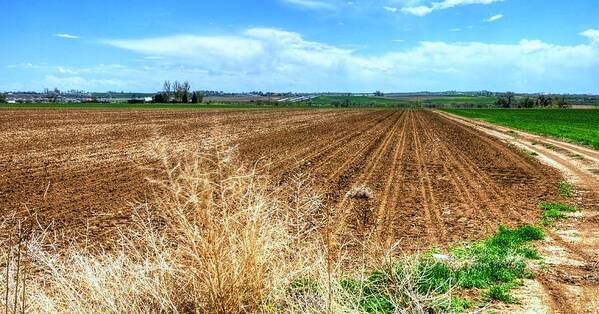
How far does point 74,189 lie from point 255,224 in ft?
33.8

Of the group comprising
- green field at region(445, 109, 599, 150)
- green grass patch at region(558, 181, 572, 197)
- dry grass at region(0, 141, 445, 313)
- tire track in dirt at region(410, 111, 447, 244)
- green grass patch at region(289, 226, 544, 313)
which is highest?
dry grass at region(0, 141, 445, 313)

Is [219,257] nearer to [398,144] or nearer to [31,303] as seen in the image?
[31,303]

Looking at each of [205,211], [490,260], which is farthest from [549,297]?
[205,211]

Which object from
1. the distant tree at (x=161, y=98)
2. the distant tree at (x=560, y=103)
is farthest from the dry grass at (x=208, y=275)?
the distant tree at (x=560, y=103)

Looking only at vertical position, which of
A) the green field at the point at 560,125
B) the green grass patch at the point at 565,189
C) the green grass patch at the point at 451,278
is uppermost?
the green grass patch at the point at 451,278

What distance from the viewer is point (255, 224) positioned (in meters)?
4.51

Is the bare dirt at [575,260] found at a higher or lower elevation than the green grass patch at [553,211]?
higher

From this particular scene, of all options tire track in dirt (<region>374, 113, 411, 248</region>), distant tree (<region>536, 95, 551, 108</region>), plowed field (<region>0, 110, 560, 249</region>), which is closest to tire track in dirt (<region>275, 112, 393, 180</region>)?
plowed field (<region>0, 110, 560, 249</region>)

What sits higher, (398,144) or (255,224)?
(255,224)

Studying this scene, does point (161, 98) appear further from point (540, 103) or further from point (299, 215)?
point (299, 215)

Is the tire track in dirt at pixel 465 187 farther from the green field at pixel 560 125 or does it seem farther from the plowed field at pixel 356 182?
the green field at pixel 560 125

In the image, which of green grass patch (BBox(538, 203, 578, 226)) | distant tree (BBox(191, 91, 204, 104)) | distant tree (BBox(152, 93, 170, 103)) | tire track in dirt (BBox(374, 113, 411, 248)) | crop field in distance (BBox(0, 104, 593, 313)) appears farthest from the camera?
distant tree (BBox(191, 91, 204, 104))

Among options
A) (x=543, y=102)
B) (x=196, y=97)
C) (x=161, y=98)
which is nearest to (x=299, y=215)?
(x=161, y=98)

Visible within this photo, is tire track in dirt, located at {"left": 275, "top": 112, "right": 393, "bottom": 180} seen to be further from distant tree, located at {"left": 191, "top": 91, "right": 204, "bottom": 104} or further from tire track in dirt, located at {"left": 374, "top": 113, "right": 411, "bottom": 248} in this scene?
distant tree, located at {"left": 191, "top": 91, "right": 204, "bottom": 104}
